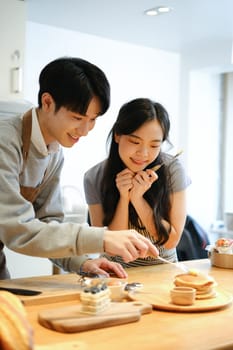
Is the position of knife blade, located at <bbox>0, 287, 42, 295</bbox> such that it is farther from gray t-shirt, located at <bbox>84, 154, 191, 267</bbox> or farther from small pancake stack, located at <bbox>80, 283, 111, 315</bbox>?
gray t-shirt, located at <bbox>84, 154, 191, 267</bbox>

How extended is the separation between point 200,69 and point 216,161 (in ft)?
2.95

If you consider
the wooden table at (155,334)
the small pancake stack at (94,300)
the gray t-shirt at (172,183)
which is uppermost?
the gray t-shirt at (172,183)

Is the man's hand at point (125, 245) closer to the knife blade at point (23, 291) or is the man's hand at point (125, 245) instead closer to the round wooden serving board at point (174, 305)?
the round wooden serving board at point (174, 305)

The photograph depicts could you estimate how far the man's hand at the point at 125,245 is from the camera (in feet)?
4.01

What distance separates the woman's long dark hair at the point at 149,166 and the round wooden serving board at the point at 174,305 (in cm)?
48

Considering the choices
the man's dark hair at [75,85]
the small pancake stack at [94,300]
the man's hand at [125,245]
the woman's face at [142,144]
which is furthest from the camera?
the woman's face at [142,144]

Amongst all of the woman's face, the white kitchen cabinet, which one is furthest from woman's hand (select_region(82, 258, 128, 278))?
the white kitchen cabinet

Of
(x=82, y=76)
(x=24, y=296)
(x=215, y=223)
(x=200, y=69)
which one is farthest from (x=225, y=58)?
(x=24, y=296)

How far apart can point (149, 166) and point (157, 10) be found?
70.9 inches

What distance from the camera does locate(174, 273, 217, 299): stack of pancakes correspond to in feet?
4.10

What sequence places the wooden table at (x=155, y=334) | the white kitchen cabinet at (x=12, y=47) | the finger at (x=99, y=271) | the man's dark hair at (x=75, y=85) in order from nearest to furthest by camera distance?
the wooden table at (x=155, y=334) → the man's dark hair at (x=75, y=85) → the finger at (x=99, y=271) → the white kitchen cabinet at (x=12, y=47)

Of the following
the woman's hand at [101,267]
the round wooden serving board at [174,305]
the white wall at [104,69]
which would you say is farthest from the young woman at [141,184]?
the white wall at [104,69]

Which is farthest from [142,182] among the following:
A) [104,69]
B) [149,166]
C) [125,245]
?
[104,69]

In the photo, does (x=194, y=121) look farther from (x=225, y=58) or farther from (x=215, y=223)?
(x=215, y=223)
